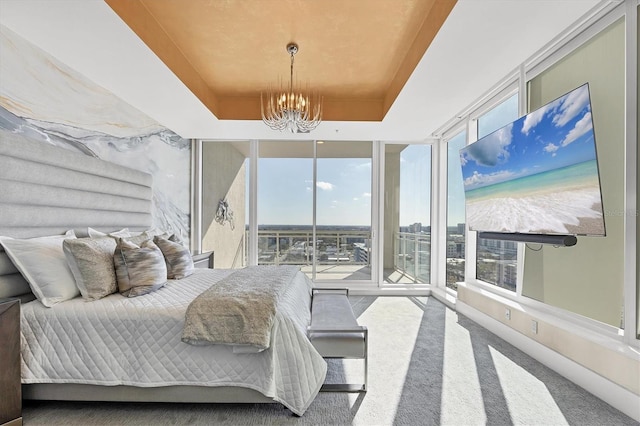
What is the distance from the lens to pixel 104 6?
1.96 m

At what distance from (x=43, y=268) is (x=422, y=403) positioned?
8.54 feet

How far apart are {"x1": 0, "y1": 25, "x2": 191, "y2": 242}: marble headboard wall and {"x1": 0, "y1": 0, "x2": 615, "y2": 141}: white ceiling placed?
0.35 ft

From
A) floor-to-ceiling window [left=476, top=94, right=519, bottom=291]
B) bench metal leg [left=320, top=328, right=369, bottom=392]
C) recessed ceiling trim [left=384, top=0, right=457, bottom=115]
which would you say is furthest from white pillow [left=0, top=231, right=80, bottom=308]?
floor-to-ceiling window [left=476, top=94, right=519, bottom=291]

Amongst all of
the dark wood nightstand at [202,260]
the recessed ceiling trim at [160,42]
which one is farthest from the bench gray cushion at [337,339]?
the recessed ceiling trim at [160,42]

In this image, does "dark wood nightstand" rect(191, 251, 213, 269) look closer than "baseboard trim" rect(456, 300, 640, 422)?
No

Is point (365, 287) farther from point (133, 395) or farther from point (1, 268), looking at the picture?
point (1, 268)

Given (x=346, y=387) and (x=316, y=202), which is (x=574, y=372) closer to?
(x=346, y=387)

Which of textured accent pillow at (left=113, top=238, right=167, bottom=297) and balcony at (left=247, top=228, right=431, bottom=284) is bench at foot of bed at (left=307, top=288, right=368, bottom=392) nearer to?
textured accent pillow at (left=113, top=238, right=167, bottom=297)

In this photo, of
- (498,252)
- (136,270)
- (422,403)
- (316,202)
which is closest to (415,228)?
(316,202)

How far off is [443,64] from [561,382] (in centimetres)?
261

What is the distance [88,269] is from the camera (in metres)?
2.14

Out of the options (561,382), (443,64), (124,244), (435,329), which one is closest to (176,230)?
(124,244)

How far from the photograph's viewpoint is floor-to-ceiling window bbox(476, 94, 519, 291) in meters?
3.29

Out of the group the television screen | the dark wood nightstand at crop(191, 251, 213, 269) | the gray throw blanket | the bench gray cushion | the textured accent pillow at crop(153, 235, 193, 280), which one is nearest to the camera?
the gray throw blanket
